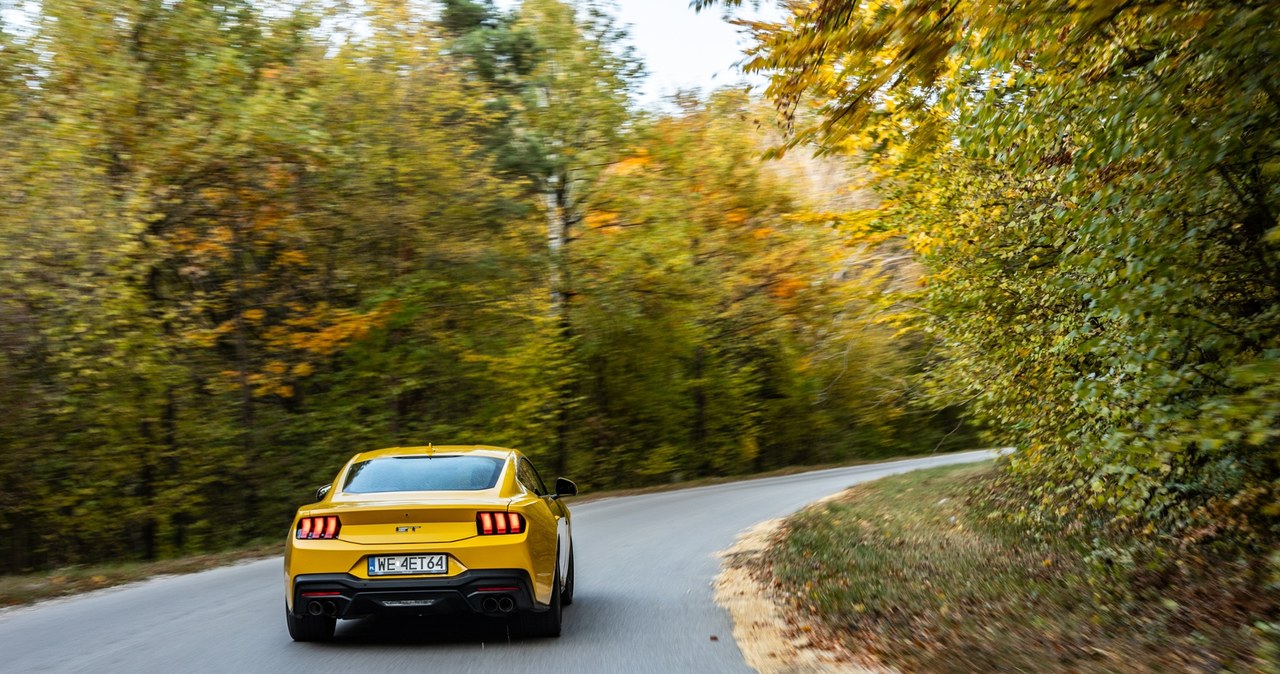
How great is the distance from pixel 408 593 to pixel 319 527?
30.5 inches

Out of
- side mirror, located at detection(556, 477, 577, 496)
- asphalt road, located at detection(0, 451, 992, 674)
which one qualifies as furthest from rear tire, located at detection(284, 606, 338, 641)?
side mirror, located at detection(556, 477, 577, 496)

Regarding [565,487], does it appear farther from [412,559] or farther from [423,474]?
[412,559]

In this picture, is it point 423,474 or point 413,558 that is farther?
point 423,474

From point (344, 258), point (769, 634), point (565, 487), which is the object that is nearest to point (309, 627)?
point (565, 487)

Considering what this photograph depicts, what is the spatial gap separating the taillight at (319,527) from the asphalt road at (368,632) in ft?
2.57

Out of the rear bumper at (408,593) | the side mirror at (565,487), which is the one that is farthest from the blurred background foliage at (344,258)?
the rear bumper at (408,593)

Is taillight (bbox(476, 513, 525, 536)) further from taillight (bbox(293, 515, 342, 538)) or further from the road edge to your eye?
the road edge

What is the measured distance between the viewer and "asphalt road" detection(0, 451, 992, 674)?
714cm

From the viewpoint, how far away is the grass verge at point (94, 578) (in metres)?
11.6

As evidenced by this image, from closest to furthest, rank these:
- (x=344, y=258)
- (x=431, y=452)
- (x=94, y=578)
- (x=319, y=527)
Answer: (x=319, y=527) < (x=431, y=452) < (x=94, y=578) < (x=344, y=258)

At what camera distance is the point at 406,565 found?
24.0 ft

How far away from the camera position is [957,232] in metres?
13.1

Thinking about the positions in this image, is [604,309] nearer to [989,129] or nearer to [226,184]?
[226,184]

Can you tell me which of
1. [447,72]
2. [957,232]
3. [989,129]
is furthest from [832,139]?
[447,72]
